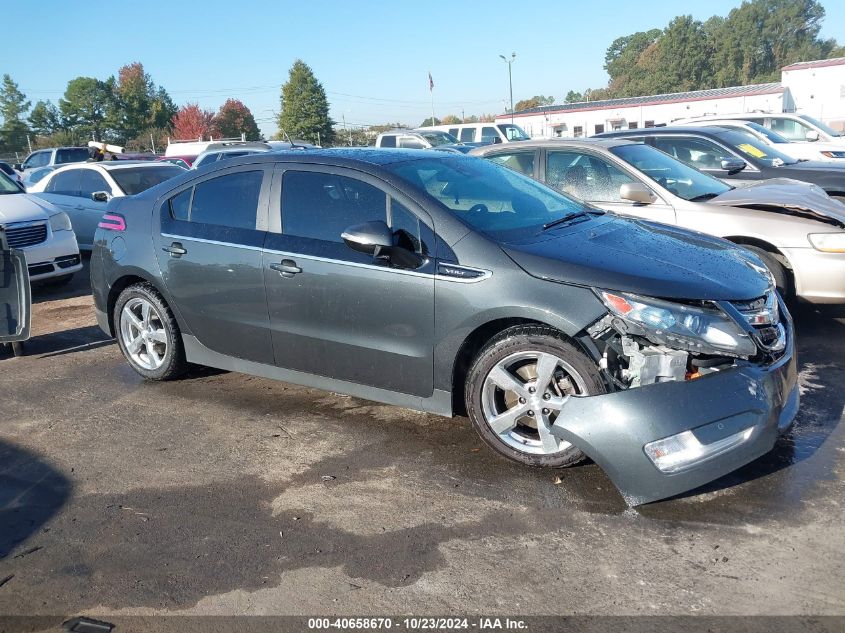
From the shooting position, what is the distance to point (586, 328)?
360 cm

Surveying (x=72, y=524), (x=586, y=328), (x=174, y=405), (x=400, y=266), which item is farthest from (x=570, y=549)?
(x=174, y=405)

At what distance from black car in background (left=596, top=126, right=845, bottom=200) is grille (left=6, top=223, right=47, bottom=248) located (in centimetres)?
713

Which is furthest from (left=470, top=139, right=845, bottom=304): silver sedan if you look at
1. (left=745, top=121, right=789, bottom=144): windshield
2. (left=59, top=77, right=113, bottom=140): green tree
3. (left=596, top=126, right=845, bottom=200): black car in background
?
(left=59, top=77, right=113, bottom=140): green tree

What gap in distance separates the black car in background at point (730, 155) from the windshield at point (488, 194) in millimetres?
4205

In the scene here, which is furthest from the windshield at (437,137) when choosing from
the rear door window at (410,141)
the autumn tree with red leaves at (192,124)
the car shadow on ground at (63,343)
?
the autumn tree with red leaves at (192,124)

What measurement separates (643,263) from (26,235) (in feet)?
25.4

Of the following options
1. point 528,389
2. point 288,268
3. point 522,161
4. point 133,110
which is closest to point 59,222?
point 522,161

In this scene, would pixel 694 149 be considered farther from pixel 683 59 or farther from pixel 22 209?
pixel 683 59

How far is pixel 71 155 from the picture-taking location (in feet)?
84.5

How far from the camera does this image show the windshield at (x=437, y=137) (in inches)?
836

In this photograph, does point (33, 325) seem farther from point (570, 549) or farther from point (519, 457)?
point (570, 549)

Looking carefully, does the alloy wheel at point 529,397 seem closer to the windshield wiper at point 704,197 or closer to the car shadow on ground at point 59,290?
the windshield wiper at point 704,197

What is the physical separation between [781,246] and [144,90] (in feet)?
286

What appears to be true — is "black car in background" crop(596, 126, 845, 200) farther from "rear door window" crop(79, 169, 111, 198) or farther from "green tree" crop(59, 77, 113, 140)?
"green tree" crop(59, 77, 113, 140)
